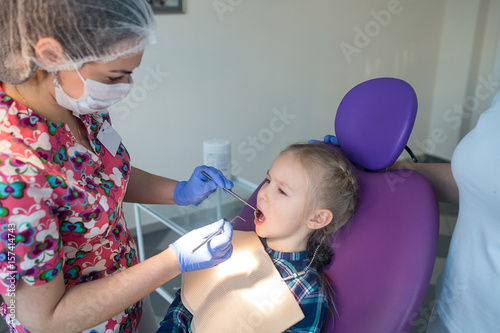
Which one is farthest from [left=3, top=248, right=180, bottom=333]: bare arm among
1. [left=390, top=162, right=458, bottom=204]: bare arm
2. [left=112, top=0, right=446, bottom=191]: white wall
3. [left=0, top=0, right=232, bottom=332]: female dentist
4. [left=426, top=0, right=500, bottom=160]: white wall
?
[left=426, top=0, right=500, bottom=160]: white wall

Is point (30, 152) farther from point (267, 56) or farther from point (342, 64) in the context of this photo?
point (342, 64)

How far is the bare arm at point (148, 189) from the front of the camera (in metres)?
1.27

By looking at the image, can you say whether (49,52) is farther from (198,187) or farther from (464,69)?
(464,69)

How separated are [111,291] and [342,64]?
3021 millimetres

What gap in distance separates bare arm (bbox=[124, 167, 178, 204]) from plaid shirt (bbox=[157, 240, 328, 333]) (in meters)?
0.31

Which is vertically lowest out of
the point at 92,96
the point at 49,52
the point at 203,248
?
the point at 203,248

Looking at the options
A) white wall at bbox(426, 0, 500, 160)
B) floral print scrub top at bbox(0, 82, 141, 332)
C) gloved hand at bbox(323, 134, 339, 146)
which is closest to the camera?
floral print scrub top at bbox(0, 82, 141, 332)

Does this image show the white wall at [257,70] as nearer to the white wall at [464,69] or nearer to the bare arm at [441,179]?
the white wall at [464,69]

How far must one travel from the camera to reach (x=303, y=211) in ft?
4.06

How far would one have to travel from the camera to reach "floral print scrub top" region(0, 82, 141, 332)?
0.73 m

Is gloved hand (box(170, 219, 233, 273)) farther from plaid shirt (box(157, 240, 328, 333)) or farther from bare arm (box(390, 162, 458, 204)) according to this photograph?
bare arm (box(390, 162, 458, 204))

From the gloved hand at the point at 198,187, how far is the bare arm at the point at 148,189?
30mm

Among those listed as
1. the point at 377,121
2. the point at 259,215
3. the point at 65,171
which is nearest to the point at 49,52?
the point at 65,171

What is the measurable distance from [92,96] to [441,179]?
1.02 meters
